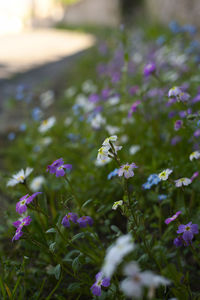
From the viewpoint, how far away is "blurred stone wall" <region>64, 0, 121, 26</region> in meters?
14.7

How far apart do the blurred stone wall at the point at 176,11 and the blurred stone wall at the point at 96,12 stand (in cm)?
582

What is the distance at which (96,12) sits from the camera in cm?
1936

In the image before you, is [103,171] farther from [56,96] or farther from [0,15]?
[0,15]

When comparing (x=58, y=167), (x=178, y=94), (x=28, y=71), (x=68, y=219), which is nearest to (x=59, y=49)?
(x=28, y=71)

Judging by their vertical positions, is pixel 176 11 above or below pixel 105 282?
above

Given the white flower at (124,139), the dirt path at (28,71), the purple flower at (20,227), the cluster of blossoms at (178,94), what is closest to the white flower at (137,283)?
the purple flower at (20,227)

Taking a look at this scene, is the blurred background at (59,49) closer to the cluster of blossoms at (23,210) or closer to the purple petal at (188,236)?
the cluster of blossoms at (23,210)

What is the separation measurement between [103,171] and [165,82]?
901 mm

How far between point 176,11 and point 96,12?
13.9 metres

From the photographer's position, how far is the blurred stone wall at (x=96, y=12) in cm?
1473

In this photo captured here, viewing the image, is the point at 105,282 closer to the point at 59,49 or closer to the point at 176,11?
the point at 176,11

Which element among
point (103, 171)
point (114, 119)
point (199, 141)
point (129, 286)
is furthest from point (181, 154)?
point (129, 286)

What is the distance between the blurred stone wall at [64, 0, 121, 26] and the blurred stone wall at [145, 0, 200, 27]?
582cm

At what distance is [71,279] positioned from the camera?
4.78 feet
